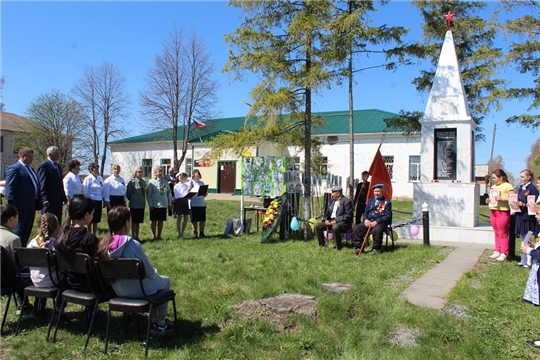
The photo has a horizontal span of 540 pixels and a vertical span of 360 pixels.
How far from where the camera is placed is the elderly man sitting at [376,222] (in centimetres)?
811

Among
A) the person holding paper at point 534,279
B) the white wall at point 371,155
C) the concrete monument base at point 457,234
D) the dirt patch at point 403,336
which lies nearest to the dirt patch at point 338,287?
the dirt patch at point 403,336

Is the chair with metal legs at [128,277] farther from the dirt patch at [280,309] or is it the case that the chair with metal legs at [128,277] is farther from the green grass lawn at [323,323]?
the dirt patch at [280,309]

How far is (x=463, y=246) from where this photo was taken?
9156 millimetres

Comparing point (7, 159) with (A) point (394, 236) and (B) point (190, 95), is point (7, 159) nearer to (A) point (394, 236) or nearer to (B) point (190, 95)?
(B) point (190, 95)

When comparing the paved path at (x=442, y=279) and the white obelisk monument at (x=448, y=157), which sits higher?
the white obelisk monument at (x=448, y=157)

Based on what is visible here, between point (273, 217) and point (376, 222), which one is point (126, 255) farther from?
point (273, 217)

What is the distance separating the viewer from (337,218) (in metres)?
8.66

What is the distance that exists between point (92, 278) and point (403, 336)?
2957mm

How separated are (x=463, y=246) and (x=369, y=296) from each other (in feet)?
15.9

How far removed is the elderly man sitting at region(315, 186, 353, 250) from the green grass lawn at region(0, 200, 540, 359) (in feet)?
5.47

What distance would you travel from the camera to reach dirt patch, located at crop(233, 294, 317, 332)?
4.36m

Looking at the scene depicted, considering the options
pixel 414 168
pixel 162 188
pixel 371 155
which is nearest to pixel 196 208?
pixel 162 188

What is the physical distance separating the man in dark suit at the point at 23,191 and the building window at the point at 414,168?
2375cm

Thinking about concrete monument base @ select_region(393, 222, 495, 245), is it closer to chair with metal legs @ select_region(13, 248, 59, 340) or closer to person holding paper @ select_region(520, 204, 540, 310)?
A: person holding paper @ select_region(520, 204, 540, 310)
